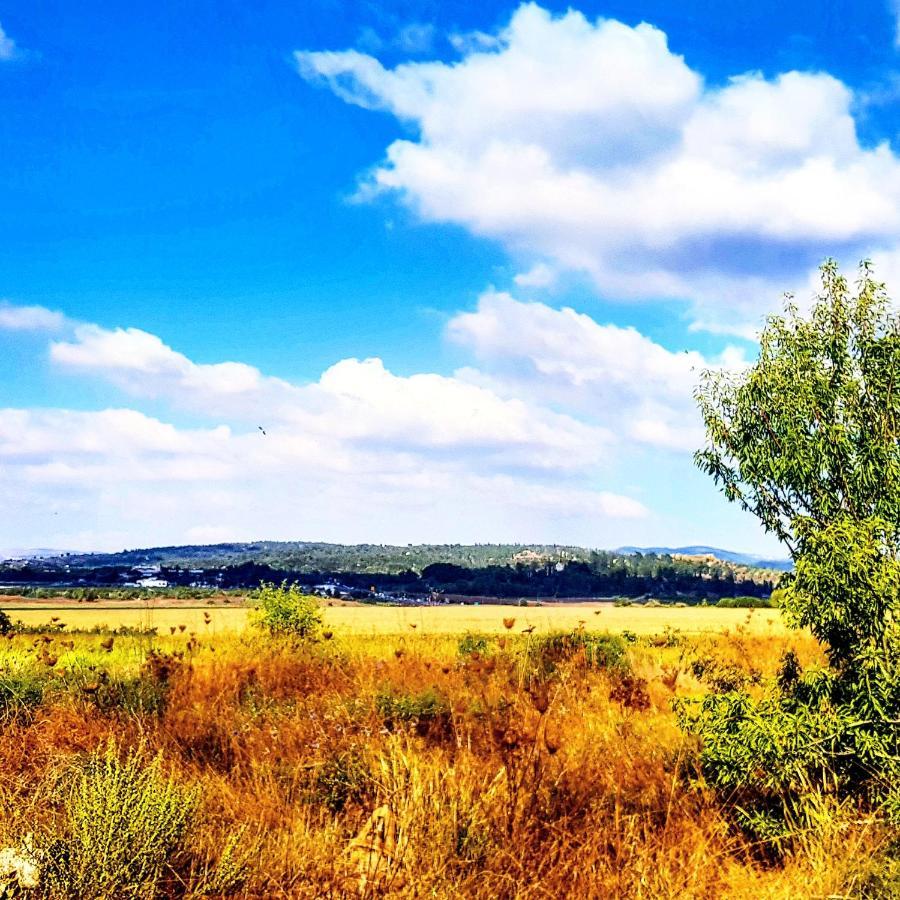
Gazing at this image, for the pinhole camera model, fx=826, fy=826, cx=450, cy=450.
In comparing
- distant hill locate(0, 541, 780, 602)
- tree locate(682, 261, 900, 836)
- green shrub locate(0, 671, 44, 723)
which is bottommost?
distant hill locate(0, 541, 780, 602)

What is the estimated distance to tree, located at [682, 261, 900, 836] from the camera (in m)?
Result: 5.73

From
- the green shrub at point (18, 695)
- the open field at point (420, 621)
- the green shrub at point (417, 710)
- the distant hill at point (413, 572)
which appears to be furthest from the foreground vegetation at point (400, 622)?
the distant hill at point (413, 572)

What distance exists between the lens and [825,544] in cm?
593

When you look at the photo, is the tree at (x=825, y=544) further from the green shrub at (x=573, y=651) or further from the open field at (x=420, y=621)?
the open field at (x=420, y=621)

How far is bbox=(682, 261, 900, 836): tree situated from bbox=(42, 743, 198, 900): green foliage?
3835 millimetres

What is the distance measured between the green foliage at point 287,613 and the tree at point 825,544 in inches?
463

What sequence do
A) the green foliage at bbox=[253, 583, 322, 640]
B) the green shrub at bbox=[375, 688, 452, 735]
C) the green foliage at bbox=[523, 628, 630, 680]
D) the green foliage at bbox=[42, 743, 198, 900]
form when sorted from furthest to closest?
the green foliage at bbox=[253, 583, 322, 640] < the green foliage at bbox=[523, 628, 630, 680] < the green shrub at bbox=[375, 688, 452, 735] < the green foliage at bbox=[42, 743, 198, 900]

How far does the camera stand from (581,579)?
372 feet

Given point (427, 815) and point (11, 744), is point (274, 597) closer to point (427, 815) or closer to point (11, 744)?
point (11, 744)

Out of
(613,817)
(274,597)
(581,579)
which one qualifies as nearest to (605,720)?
(613,817)

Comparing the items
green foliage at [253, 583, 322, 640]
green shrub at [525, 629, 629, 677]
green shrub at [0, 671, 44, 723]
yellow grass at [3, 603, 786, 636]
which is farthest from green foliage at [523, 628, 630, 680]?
green shrub at [0, 671, 44, 723]

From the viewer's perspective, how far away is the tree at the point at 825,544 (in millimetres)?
5734

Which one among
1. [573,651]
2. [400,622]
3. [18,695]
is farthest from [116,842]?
[400,622]

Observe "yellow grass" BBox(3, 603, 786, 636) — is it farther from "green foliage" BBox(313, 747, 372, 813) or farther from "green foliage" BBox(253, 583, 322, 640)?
"green foliage" BBox(313, 747, 372, 813)
